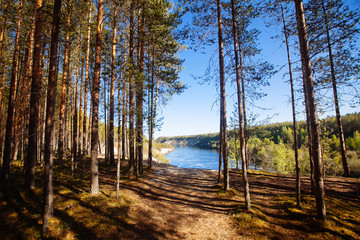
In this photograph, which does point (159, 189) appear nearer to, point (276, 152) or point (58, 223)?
point (58, 223)

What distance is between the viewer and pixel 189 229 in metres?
5.64

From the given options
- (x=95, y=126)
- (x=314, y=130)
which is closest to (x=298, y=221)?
(x=314, y=130)

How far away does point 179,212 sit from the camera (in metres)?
6.85

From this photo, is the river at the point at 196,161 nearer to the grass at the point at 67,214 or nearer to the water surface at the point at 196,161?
the water surface at the point at 196,161

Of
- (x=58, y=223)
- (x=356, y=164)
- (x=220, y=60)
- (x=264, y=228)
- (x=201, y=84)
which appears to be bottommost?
(x=356, y=164)

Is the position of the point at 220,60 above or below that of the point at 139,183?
above

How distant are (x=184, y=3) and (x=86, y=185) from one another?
12174 millimetres

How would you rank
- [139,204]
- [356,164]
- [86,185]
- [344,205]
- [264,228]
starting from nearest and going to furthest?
[264,228]
[344,205]
[139,204]
[86,185]
[356,164]

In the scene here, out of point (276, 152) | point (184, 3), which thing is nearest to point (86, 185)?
point (184, 3)

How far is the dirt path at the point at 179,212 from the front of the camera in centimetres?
536

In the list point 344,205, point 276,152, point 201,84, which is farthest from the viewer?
point 276,152

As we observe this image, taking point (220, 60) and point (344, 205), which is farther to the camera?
point (220, 60)

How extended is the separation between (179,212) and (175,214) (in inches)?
9.9

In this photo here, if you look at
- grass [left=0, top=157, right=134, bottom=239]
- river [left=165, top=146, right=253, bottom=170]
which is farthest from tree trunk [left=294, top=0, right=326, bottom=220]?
river [left=165, top=146, right=253, bottom=170]
